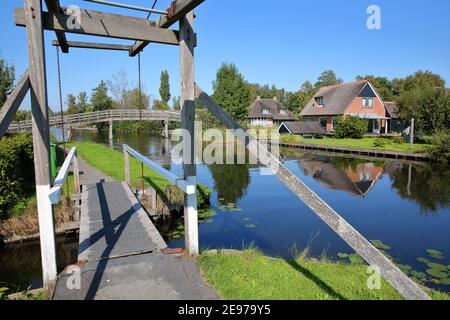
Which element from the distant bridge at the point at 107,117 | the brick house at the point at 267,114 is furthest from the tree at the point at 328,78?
the distant bridge at the point at 107,117

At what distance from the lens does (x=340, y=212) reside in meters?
11.5

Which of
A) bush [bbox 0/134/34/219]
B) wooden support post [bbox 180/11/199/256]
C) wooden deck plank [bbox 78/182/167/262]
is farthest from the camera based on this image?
bush [bbox 0/134/34/219]

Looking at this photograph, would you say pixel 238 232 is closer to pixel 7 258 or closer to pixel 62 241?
pixel 62 241

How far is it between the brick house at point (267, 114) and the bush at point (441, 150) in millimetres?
33911

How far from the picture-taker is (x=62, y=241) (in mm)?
8344

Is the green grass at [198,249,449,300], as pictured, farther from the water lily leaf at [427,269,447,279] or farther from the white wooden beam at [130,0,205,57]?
the white wooden beam at [130,0,205,57]

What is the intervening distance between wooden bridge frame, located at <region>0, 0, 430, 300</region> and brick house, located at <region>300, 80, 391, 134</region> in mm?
38031

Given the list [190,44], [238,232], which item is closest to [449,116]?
[238,232]

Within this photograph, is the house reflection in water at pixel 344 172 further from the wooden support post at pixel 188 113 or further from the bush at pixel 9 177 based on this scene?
the bush at pixel 9 177

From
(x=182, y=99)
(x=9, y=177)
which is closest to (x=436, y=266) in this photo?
(x=182, y=99)

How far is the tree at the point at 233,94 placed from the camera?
159 ft

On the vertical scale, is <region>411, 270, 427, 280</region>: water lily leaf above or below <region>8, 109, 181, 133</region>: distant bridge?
below

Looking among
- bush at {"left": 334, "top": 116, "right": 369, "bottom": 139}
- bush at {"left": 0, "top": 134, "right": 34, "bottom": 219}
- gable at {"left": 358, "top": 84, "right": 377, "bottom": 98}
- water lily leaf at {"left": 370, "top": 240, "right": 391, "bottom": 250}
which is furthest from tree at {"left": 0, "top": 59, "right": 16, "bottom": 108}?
gable at {"left": 358, "top": 84, "right": 377, "bottom": 98}

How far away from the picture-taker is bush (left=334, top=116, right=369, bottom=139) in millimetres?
34656
